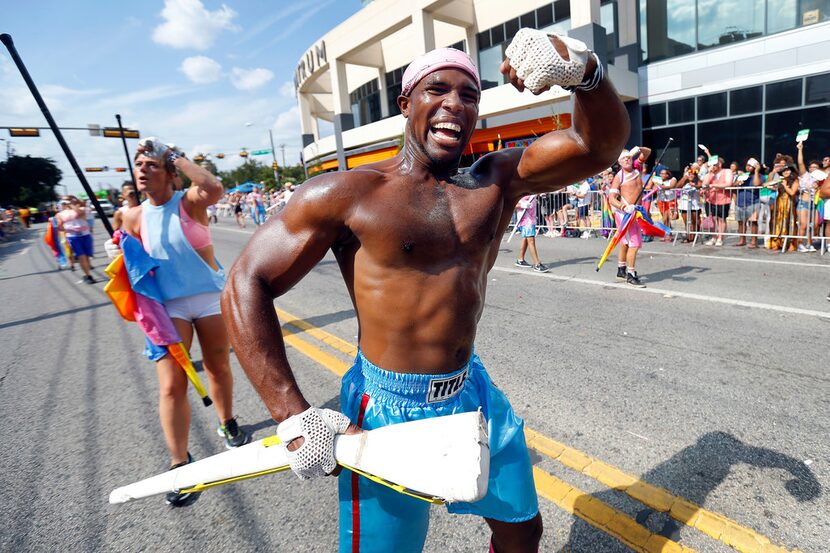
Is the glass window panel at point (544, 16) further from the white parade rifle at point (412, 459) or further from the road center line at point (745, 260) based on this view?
the white parade rifle at point (412, 459)

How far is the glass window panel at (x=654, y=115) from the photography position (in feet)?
55.6

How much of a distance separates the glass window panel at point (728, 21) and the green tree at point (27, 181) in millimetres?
73142

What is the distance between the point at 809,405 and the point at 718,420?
694 mm

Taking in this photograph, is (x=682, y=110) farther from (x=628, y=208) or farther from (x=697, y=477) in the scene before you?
(x=697, y=477)

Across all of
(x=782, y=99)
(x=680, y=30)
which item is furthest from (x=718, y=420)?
(x=680, y=30)

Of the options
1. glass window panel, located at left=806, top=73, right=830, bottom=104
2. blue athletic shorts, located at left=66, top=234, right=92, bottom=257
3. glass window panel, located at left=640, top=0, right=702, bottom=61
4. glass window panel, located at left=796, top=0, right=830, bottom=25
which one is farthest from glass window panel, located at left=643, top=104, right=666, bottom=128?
blue athletic shorts, located at left=66, top=234, right=92, bottom=257

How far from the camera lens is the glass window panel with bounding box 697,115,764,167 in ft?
49.5

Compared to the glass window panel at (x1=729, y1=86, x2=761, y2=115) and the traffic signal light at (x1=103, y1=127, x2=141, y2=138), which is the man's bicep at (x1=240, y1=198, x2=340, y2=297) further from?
the traffic signal light at (x1=103, y1=127, x2=141, y2=138)

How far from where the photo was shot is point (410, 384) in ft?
5.40

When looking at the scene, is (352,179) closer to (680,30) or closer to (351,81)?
(680,30)

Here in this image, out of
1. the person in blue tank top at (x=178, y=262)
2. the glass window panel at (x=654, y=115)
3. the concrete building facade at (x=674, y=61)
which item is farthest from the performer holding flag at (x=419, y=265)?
the glass window panel at (x=654, y=115)

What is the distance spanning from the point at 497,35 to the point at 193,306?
20.7 metres

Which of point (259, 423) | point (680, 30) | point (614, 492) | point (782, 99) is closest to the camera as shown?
point (614, 492)

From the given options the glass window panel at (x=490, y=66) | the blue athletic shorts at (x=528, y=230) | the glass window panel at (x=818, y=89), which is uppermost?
the glass window panel at (x=490, y=66)
